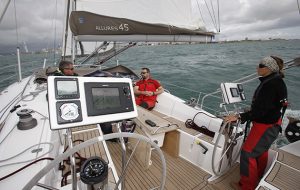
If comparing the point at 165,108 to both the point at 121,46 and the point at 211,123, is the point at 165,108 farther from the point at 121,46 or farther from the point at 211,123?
the point at 121,46

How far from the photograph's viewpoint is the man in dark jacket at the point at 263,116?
188 centimetres

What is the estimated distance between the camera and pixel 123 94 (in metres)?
1.24

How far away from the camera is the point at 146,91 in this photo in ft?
13.0

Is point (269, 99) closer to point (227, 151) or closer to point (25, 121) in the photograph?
point (227, 151)

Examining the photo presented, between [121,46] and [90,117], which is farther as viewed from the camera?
[121,46]

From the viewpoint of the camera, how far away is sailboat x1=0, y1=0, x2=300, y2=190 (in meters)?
1.07

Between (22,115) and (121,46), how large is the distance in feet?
10.4

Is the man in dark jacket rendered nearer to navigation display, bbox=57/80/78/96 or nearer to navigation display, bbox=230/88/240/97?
navigation display, bbox=230/88/240/97

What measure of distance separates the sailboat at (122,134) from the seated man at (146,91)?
0.27m

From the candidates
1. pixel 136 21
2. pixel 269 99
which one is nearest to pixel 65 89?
pixel 269 99

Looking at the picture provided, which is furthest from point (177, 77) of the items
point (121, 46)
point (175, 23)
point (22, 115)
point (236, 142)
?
point (22, 115)

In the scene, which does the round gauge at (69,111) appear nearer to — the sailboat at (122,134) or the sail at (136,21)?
the sailboat at (122,134)

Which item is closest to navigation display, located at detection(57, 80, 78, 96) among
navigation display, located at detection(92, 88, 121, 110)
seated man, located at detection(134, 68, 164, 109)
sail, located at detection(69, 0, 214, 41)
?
navigation display, located at detection(92, 88, 121, 110)

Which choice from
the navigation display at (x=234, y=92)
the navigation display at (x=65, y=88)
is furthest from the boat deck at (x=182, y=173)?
the navigation display at (x=65, y=88)
